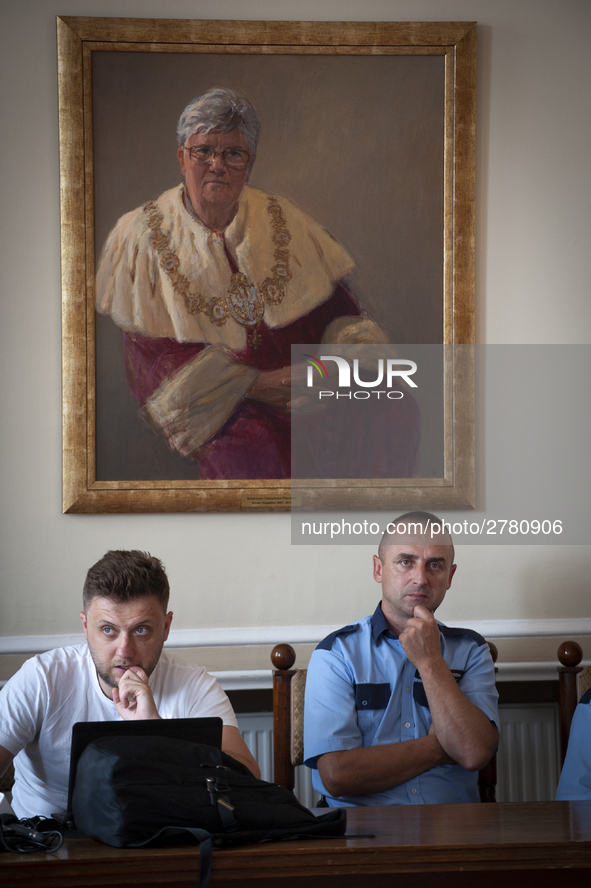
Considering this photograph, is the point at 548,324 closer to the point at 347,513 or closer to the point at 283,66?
the point at 347,513

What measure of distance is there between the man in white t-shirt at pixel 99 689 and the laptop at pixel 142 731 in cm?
40

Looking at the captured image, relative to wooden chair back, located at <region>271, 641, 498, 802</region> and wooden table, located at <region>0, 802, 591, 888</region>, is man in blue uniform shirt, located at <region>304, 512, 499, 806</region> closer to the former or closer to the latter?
wooden chair back, located at <region>271, 641, 498, 802</region>

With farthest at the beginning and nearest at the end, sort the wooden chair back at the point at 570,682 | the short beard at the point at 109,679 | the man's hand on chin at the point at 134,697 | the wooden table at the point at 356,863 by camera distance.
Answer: the wooden chair back at the point at 570,682 < the short beard at the point at 109,679 < the man's hand on chin at the point at 134,697 < the wooden table at the point at 356,863

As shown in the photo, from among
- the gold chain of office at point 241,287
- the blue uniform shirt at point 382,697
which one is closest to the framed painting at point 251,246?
the gold chain of office at point 241,287

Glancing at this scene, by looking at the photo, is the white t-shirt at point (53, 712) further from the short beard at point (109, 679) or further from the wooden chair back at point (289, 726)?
the wooden chair back at point (289, 726)

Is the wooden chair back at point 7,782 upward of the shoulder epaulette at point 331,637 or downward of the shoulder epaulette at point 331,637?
downward

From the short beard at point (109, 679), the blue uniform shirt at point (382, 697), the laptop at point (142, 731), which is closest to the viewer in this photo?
the laptop at point (142, 731)

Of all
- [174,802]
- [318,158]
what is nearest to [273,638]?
[174,802]

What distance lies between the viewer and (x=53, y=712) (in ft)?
5.93

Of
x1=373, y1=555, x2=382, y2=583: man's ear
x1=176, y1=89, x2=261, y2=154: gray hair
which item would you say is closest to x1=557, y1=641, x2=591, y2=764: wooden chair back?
x1=373, y1=555, x2=382, y2=583: man's ear

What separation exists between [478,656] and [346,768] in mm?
539

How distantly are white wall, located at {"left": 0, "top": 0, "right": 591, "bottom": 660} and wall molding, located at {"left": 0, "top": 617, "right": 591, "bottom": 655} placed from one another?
0.03 meters

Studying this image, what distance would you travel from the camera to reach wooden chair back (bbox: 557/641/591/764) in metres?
2.31

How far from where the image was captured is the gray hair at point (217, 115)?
258cm
